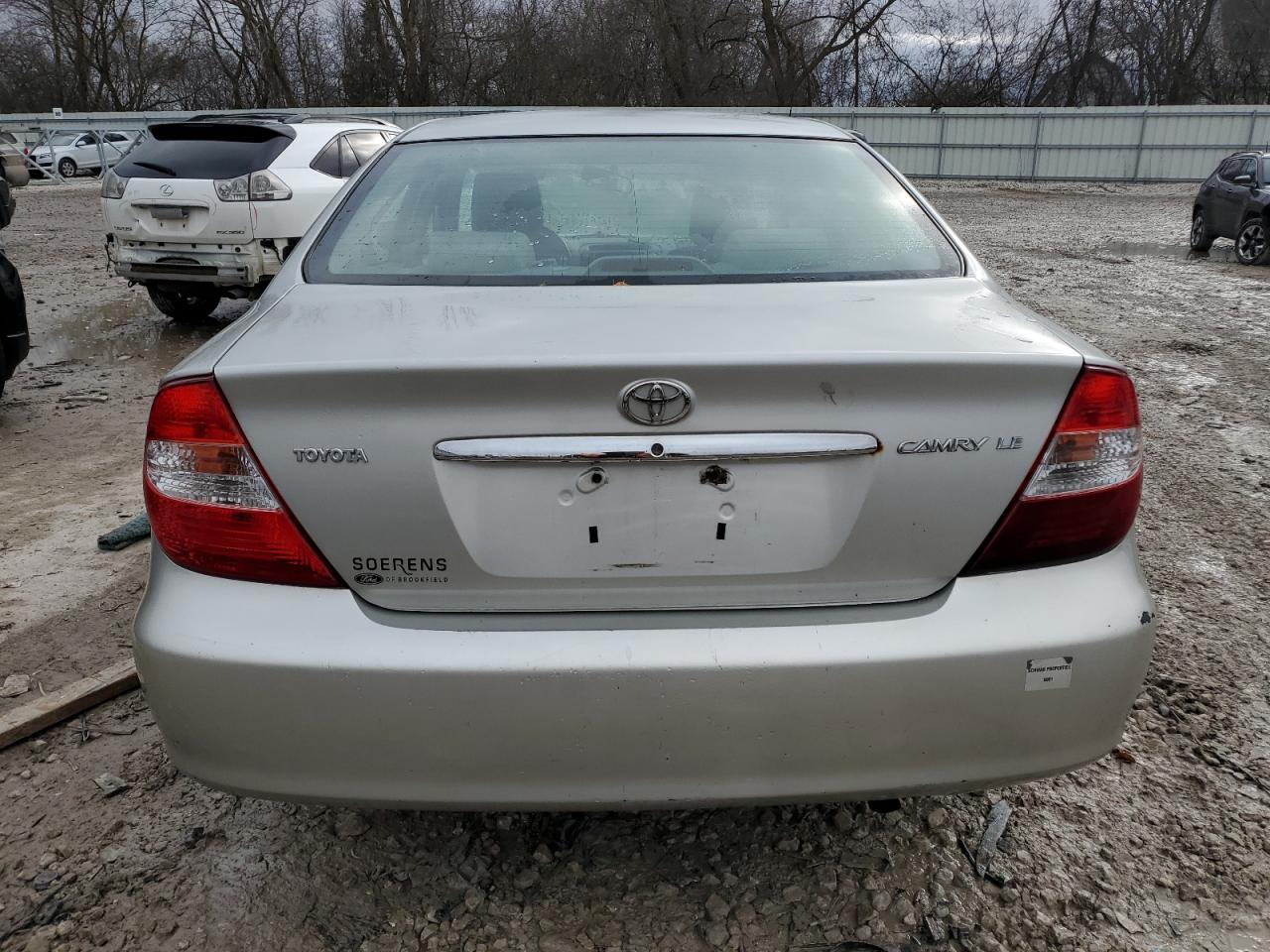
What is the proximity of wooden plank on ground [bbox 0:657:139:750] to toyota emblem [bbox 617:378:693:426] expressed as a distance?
1689 mm

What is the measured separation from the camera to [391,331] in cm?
175

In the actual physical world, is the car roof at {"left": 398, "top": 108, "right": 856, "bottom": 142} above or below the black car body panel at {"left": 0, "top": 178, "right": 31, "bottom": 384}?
above

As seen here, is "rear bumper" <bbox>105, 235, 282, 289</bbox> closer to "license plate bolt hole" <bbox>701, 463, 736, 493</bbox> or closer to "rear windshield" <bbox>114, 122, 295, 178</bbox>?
"rear windshield" <bbox>114, 122, 295, 178</bbox>

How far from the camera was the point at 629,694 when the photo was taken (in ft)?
5.22

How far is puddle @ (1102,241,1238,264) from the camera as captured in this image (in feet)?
43.3

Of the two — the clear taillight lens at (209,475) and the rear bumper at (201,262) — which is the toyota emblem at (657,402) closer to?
the clear taillight lens at (209,475)

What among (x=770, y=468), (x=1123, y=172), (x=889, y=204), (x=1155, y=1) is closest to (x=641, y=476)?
(x=770, y=468)

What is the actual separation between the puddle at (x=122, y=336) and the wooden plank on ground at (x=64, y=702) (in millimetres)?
4373

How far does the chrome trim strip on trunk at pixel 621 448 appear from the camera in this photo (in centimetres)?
157

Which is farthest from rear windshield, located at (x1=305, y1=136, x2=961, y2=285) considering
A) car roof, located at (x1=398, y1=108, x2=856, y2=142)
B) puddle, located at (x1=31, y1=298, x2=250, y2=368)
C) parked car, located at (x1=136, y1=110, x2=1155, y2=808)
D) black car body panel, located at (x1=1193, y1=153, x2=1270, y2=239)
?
black car body panel, located at (x1=1193, y1=153, x2=1270, y2=239)

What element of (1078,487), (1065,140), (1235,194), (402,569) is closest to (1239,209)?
(1235,194)

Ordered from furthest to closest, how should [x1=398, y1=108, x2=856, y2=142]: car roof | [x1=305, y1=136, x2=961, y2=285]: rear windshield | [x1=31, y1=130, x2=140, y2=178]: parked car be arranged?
[x1=31, y1=130, x2=140, y2=178]: parked car < [x1=398, y1=108, x2=856, y2=142]: car roof < [x1=305, y1=136, x2=961, y2=285]: rear windshield

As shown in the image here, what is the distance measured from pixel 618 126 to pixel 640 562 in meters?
1.60

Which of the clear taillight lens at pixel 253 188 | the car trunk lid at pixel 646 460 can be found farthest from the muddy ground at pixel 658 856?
the clear taillight lens at pixel 253 188
